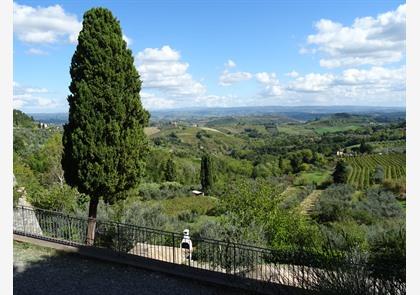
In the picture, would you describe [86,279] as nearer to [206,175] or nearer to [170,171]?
[206,175]

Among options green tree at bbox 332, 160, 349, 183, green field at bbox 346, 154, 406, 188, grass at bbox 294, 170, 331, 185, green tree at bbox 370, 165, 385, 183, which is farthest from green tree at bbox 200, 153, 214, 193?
→ green tree at bbox 370, 165, 385, 183

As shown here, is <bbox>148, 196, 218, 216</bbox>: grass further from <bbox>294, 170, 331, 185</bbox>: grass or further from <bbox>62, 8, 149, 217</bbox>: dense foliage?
<bbox>294, 170, 331, 185</bbox>: grass

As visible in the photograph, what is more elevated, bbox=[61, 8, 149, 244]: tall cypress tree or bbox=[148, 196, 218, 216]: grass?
bbox=[61, 8, 149, 244]: tall cypress tree

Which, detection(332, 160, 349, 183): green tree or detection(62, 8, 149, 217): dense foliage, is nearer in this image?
detection(62, 8, 149, 217): dense foliage

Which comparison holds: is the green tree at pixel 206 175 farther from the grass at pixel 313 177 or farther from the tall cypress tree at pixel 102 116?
the tall cypress tree at pixel 102 116

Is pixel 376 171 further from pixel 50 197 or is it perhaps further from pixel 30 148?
pixel 50 197

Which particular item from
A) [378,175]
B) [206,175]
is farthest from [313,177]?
[206,175]

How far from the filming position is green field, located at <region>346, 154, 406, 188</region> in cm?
7144

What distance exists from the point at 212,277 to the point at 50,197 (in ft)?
44.9

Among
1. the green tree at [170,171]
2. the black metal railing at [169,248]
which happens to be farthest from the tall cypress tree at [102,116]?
the green tree at [170,171]

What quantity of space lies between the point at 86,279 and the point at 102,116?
480cm

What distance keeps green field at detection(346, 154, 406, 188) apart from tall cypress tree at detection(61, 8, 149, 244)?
62.3 metres

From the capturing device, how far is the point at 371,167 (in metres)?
82.1
